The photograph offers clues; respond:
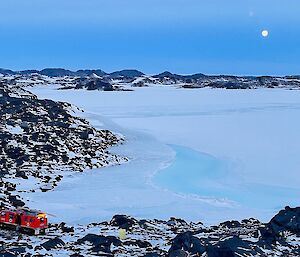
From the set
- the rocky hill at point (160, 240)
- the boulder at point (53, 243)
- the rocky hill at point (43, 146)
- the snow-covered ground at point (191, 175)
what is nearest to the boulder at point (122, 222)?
the rocky hill at point (160, 240)

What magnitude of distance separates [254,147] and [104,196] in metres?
20.7

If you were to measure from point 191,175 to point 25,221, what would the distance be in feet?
57.9

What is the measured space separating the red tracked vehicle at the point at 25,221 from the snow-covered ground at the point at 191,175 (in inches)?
142

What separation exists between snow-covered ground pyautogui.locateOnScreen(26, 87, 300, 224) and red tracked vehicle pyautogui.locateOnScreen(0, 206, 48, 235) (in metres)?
3.60

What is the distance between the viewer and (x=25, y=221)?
20.4 meters

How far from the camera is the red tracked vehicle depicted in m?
20.2

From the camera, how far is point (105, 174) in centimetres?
3422

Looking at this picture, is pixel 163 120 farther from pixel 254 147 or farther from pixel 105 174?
pixel 105 174

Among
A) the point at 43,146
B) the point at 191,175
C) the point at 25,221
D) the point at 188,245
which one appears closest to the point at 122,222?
the point at 25,221

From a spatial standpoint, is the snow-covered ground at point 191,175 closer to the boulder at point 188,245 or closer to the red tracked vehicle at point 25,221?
the red tracked vehicle at point 25,221

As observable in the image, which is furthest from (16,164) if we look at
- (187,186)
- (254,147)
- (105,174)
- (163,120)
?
(163,120)

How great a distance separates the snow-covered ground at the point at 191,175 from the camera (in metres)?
27.0

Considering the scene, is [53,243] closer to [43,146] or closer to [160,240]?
[160,240]

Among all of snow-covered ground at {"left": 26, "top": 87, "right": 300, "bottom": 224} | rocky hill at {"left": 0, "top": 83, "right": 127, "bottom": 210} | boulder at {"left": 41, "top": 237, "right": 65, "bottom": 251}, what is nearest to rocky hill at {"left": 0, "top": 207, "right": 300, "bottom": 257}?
boulder at {"left": 41, "top": 237, "right": 65, "bottom": 251}
